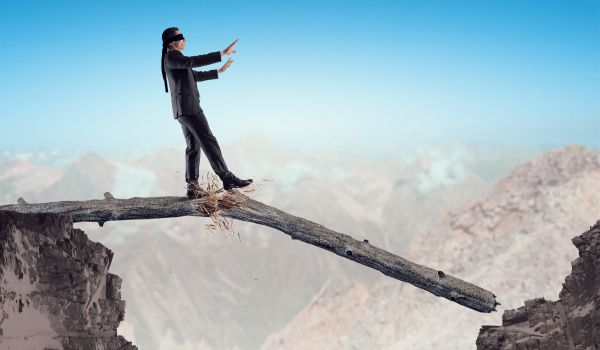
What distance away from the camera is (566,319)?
7.23 m

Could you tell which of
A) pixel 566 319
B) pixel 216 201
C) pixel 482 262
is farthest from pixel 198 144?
pixel 482 262

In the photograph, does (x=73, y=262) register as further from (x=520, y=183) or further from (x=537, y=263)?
(x=520, y=183)

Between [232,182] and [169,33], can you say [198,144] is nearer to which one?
[232,182]

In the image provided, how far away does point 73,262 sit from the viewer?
23.3 ft

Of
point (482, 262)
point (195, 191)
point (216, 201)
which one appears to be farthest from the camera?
point (482, 262)

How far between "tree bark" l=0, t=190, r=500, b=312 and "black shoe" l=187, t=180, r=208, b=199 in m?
0.07

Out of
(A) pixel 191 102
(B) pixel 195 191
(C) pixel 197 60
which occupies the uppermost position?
(C) pixel 197 60

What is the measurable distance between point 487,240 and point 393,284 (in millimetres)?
4348

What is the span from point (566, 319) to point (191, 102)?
504 cm

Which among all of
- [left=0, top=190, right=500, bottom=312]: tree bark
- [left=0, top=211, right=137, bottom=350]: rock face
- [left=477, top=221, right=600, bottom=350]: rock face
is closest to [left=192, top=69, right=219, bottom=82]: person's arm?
[left=0, top=190, right=500, bottom=312]: tree bark

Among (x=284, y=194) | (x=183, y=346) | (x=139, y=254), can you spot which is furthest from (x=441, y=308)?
(x=284, y=194)

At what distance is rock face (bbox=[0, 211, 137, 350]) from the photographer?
254 inches

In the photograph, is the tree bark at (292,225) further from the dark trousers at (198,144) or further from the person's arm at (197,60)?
the person's arm at (197,60)

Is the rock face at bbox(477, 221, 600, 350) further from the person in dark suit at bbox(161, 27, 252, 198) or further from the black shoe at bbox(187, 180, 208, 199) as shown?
the black shoe at bbox(187, 180, 208, 199)
